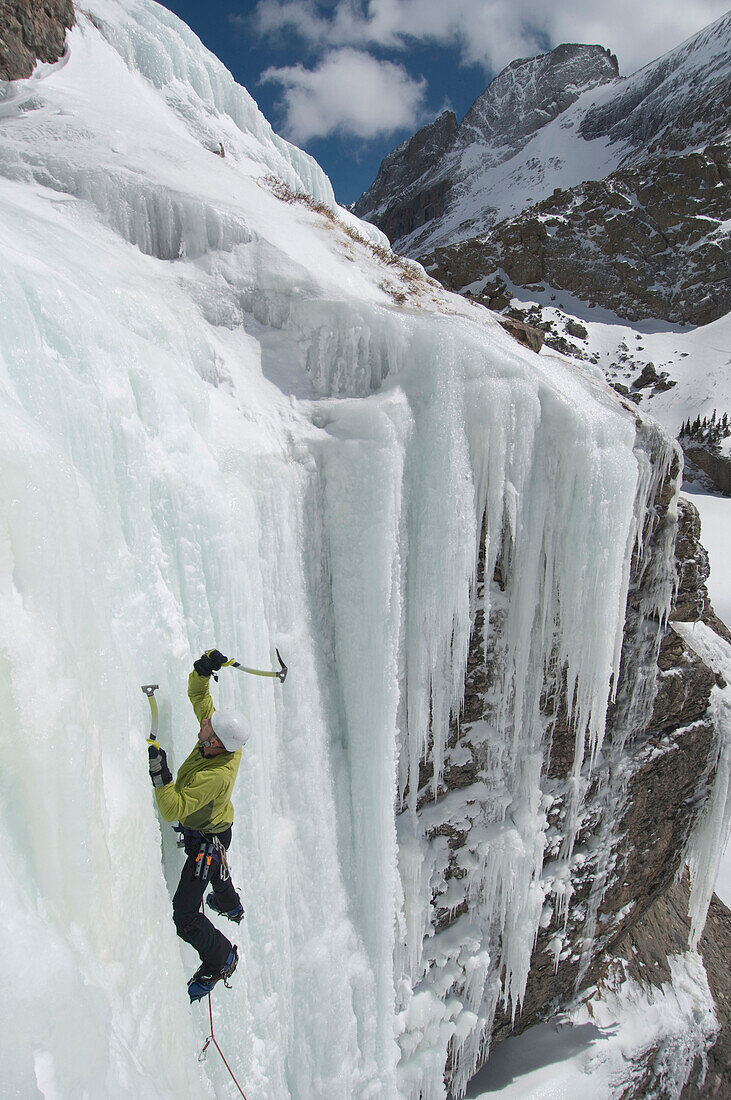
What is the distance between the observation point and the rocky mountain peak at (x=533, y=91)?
8538 cm

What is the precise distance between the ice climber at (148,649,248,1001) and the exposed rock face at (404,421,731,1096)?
3339 mm

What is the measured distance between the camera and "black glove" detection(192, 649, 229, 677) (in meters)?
2.77

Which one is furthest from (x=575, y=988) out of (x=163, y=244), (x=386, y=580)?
(x=163, y=244)

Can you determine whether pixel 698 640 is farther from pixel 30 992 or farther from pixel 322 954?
pixel 30 992

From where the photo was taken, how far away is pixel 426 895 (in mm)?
5789

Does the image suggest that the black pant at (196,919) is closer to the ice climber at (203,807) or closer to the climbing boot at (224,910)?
the ice climber at (203,807)

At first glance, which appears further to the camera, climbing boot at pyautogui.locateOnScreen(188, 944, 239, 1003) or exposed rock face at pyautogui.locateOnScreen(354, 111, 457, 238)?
exposed rock face at pyautogui.locateOnScreen(354, 111, 457, 238)

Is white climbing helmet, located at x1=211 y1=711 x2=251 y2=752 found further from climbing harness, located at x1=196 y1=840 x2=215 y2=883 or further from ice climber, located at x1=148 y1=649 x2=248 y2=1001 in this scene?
climbing harness, located at x1=196 y1=840 x2=215 y2=883

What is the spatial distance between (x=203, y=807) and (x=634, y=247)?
54885mm

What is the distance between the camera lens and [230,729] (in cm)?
266

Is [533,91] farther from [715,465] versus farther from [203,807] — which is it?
[203,807]

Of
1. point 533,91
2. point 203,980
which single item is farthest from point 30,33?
point 533,91

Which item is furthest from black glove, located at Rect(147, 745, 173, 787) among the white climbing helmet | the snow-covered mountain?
the snow-covered mountain

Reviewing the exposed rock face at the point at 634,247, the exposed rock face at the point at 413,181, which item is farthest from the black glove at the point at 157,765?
the exposed rock face at the point at 413,181
